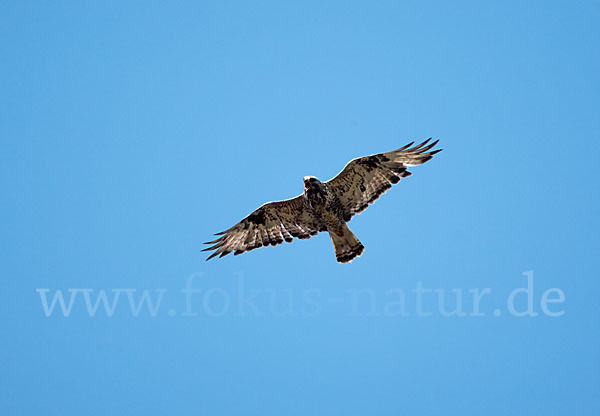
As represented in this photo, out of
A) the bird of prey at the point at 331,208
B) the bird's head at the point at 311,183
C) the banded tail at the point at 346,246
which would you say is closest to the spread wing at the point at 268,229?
the bird of prey at the point at 331,208

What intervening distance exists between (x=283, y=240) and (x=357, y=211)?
189 cm

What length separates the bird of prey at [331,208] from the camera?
12.9 m

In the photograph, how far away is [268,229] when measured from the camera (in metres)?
14.1

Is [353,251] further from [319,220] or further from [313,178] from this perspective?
[313,178]

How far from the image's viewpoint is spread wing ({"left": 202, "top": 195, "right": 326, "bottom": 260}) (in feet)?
45.1

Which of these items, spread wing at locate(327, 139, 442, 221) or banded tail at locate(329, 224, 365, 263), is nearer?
spread wing at locate(327, 139, 442, 221)

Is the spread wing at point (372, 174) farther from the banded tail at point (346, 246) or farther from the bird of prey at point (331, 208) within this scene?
the banded tail at point (346, 246)

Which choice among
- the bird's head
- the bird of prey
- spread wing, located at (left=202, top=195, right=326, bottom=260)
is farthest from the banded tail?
the bird's head

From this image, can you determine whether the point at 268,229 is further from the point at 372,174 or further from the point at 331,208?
the point at 372,174

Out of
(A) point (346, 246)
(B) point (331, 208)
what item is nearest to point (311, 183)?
(B) point (331, 208)

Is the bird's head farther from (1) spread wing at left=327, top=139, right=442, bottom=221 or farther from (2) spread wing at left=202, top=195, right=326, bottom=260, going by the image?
(2) spread wing at left=202, top=195, right=326, bottom=260

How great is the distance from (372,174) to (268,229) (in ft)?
9.09

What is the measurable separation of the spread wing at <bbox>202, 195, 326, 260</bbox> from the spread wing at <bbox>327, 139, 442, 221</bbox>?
0.93 m

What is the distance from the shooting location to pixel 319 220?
44.4 feet
